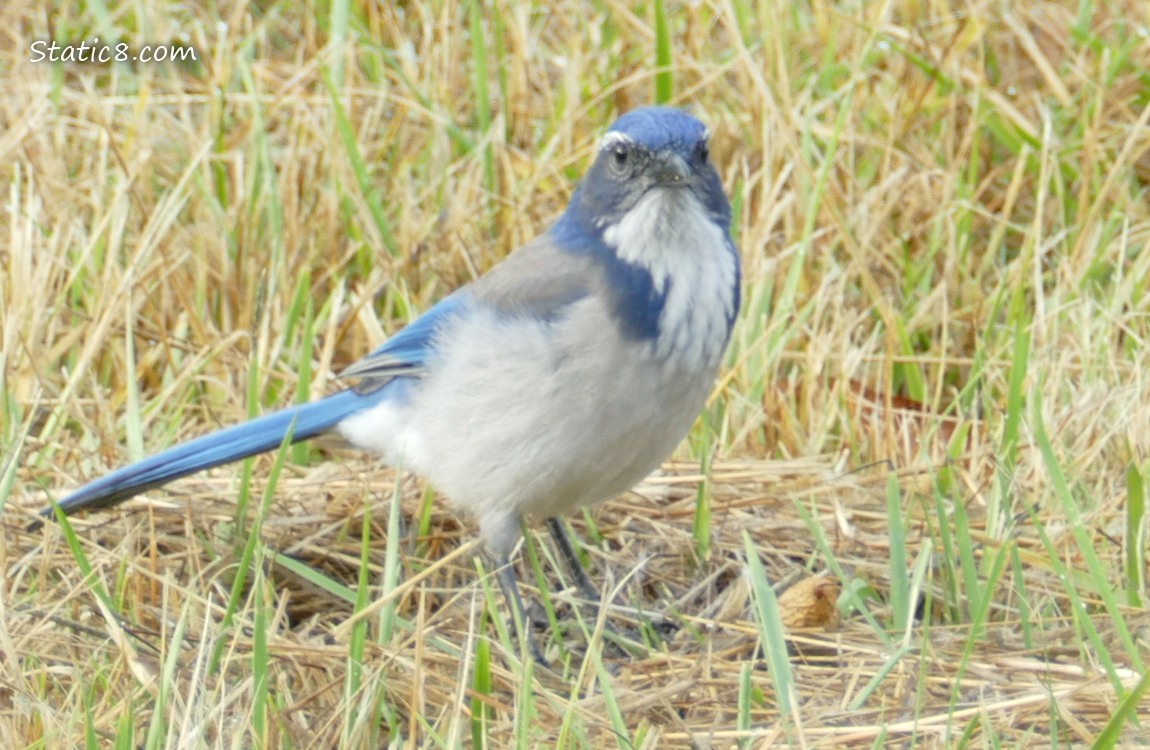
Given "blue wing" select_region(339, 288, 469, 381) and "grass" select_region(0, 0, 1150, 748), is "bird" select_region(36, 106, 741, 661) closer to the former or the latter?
"blue wing" select_region(339, 288, 469, 381)

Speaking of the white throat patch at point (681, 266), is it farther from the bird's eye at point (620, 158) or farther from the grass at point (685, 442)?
the grass at point (685, 442)

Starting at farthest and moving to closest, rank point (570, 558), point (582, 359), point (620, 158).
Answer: point (570, 558) → point (620, 158) → point (582, 359)

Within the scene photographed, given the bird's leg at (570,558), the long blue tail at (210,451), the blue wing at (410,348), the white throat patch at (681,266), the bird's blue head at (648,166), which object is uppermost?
the bird's blue head at (648,166)

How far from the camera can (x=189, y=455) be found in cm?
393

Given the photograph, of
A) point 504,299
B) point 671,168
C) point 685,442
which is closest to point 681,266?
point 671,168

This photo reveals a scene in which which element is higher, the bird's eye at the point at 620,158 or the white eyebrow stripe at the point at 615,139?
the white eyebrow stripe at the point at 615,139

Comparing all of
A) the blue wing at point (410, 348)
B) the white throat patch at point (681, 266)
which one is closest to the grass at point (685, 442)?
the blue wing at point (410, 348)

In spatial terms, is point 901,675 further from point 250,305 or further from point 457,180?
point 457,180

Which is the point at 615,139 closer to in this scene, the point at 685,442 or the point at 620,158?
the point at 620,158

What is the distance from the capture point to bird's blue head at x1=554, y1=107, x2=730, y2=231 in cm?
361

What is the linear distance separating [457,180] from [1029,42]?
6.19 feet

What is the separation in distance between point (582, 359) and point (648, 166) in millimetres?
419

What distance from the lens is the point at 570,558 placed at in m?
3.99

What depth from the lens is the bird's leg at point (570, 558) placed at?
3.91 meters
